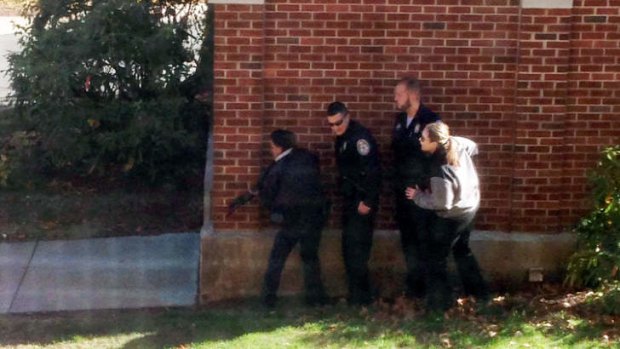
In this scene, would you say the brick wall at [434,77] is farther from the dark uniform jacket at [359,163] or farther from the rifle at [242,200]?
the dark uniform jacket at [359,163]

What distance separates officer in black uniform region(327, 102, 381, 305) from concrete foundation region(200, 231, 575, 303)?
24 cm

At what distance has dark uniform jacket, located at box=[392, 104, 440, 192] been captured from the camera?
27.7ft

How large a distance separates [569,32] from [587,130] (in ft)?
2.68

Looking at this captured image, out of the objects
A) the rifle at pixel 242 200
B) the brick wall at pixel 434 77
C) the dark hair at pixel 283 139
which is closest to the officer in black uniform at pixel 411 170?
the brick wall at pixel 434 77

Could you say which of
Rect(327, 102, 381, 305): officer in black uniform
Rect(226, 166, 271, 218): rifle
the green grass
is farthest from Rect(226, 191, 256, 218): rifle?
the green grass

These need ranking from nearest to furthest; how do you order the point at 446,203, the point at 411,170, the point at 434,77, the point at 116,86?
the point at 446,203 < the point at 411,170 < the point at 434,77 < the point at 116,86

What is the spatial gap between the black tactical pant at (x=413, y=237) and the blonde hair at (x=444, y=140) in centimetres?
52

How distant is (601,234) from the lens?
8.56m

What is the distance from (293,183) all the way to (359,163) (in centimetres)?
53

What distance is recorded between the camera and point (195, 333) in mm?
8133

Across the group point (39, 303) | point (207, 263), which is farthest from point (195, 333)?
point (39, 303)

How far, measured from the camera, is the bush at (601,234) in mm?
8281

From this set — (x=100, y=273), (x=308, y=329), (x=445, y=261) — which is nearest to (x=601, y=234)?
(x=445, y=261)

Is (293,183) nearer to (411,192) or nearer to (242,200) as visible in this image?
(242,200)
